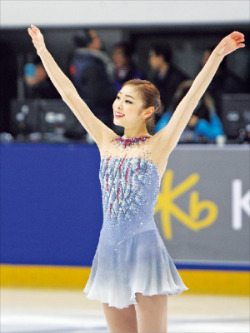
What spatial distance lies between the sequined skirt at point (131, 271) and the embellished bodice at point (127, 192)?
49 mm

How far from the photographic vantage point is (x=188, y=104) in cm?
295

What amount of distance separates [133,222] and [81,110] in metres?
0.51

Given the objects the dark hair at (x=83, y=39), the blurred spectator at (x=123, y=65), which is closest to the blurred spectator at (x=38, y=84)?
the dark hair at (x=83, y=39)

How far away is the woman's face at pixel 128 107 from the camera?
297cm

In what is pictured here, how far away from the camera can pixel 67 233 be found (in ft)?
21.4

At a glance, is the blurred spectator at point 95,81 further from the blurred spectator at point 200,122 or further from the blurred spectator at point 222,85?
the blurred spectator at point 222,85

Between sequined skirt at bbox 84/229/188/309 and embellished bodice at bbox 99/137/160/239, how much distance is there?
49 millimetres

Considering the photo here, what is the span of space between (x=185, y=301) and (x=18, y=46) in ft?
15.9

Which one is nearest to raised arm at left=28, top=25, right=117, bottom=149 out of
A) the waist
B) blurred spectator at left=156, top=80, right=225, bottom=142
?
the waist

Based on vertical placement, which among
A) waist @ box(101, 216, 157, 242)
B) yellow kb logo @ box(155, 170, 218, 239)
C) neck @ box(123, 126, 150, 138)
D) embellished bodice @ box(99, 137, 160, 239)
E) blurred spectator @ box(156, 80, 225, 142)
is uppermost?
blurred spectator @ box(156, 80, 225, 142)

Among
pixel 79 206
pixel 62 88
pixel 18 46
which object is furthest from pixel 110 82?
pixel 62 88

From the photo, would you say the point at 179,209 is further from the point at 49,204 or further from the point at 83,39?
the point at 83,39

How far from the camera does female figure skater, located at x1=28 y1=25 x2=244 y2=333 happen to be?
2.82m

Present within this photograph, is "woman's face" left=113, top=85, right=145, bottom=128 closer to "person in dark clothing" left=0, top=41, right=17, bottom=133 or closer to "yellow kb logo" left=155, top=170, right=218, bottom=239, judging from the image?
"yellow kb logo" left=155, top=170, right=218, bottom=239
